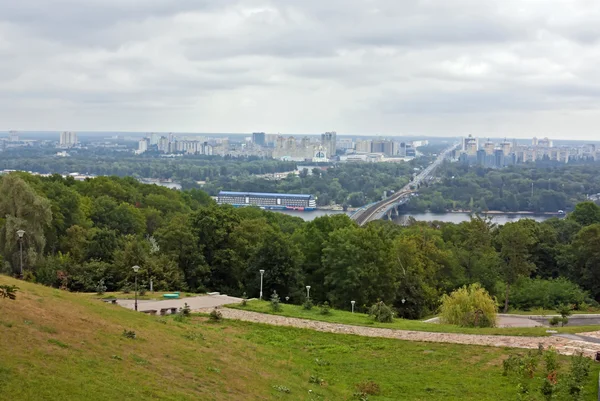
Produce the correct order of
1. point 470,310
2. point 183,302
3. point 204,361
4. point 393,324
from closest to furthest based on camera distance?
point 204,361, point 393,324, point 183,302, point 470,310

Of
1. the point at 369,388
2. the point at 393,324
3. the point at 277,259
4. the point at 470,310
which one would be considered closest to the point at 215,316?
the point at 393,324

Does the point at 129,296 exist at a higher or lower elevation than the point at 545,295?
higher

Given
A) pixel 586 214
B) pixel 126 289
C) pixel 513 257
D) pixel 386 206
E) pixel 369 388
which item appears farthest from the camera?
pixel 386 206

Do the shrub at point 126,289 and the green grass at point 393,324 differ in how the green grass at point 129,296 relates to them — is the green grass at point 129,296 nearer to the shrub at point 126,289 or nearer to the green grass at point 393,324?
the shrub at point 126,289

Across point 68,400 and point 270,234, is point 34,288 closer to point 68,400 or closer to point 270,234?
point 68,400

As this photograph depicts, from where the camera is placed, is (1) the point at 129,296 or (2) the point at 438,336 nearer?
(2) the point at 438,336

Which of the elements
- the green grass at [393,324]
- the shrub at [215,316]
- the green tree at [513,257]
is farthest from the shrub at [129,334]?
the green tree at [513,257]

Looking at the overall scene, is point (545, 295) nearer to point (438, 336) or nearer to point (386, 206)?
point (438, 336)

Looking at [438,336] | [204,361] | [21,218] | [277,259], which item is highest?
[21,218]
